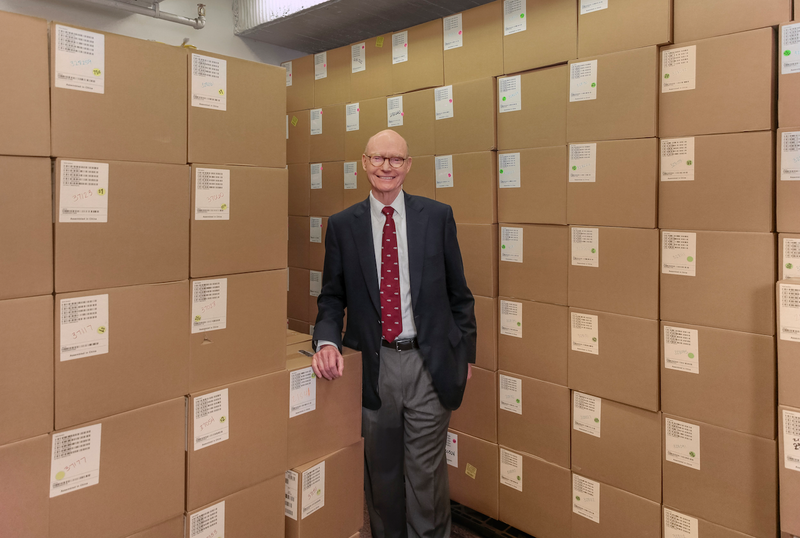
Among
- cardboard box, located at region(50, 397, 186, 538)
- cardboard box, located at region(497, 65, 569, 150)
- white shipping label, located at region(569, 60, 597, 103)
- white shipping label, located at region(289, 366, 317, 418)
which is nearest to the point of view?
cardboard box, located at region(50, 397, 186, 538)

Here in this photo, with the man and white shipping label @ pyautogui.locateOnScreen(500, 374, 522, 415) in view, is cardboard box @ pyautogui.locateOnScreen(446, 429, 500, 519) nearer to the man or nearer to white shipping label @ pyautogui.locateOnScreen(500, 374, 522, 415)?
white shipping label @ pyautogui.locateOnScreen(500, 374, 522, 415)

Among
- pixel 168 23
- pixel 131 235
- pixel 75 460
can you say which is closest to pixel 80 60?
pixel 131 235

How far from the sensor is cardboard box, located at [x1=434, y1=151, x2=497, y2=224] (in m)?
2.20

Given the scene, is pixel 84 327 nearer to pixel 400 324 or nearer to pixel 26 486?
pixel 26 486

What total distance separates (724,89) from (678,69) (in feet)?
0.54

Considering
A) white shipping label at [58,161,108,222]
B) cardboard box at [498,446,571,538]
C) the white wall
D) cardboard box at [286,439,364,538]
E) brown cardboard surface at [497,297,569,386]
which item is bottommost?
cardboard box at [498,446,571,538]

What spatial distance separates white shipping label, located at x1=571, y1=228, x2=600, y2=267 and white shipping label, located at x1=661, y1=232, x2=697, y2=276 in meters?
0.23

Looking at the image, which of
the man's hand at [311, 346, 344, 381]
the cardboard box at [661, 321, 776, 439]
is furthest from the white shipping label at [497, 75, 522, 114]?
the man's hand at [311, 346, 344, 381]

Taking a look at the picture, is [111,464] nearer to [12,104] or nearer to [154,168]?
[154,168]

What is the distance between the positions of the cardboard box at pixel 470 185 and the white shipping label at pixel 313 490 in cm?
122

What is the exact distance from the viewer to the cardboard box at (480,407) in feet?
7.47

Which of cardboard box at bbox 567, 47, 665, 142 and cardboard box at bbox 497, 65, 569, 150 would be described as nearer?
cardboard box at bbox 567, 47, 665, 142

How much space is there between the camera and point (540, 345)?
2.12m

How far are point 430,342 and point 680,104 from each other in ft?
3.84
